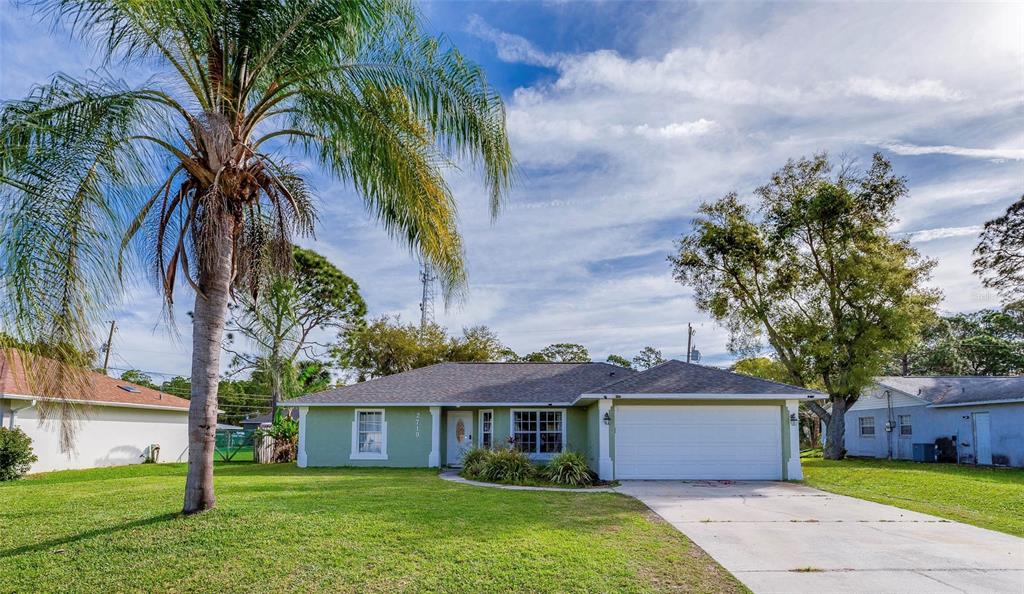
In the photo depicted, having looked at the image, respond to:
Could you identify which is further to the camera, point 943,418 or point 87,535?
point 943,418

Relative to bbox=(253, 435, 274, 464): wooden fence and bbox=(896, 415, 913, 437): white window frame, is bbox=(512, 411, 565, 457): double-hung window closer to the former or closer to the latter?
bbox=(253, 435, 274, 464): wooden fence

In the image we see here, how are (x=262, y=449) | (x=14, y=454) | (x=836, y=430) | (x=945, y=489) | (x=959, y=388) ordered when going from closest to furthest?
1. (x=945, y=489)
2. (x=14, y=454)
3. (x=262, y=449)
4. (x=836, y=430)
5. (x=959, y=388)

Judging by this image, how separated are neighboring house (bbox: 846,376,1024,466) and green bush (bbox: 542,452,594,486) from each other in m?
14.5

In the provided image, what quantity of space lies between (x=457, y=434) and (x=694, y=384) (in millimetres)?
7882

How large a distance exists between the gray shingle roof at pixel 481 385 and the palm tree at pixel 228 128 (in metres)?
11.2

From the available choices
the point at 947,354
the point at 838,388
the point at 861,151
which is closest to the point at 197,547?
the point at 838,388

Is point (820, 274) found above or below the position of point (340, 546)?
above

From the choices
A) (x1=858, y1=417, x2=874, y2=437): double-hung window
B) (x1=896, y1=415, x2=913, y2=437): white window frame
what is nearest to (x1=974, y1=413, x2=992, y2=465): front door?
(x1=896, y1=415, x2=913, y2=437): white window frame

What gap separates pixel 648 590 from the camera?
17.7ft

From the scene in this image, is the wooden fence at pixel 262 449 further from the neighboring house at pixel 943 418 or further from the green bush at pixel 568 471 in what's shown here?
the neighboring house at pixel 943 418

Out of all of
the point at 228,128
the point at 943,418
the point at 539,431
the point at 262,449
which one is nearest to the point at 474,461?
the point at 539,431

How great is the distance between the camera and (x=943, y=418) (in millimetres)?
22234

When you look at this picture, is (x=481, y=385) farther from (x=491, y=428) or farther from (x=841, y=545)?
(x=841, y=545)

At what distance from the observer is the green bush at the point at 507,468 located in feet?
45.8
